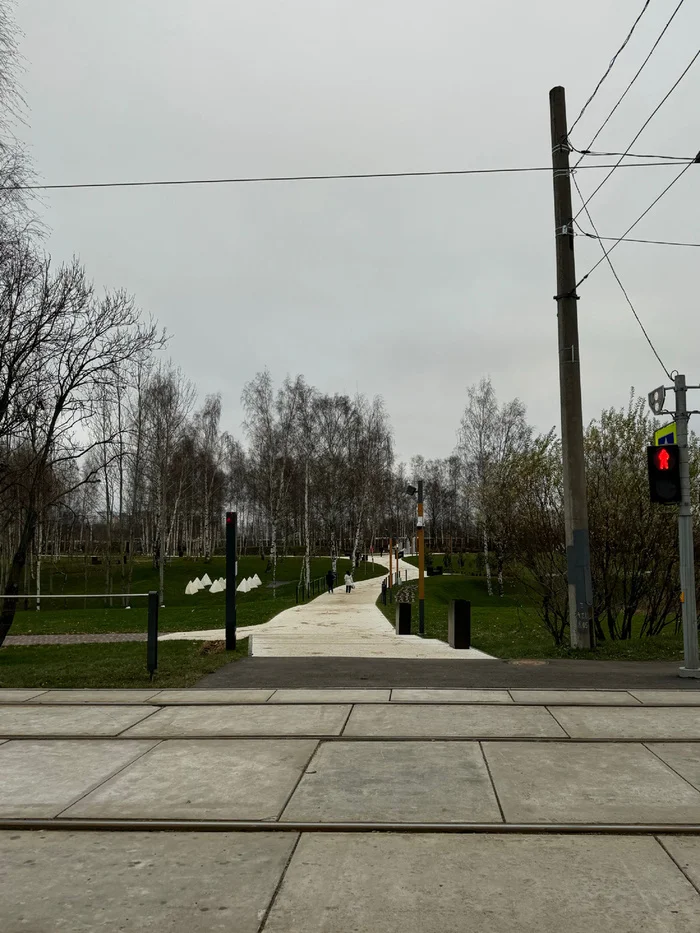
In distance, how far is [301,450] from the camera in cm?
5181

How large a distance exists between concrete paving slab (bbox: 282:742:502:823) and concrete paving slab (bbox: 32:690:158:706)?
127 inches

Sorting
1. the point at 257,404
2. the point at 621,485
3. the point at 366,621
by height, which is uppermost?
the point at 257,404

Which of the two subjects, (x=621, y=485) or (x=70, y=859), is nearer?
(x=70, y=859)

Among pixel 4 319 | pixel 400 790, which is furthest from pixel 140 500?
pixel 400 790

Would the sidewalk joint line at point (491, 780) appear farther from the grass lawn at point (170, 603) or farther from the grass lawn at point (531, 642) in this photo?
the grass lawn at point (170, 603)

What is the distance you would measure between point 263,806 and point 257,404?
51.8 metres

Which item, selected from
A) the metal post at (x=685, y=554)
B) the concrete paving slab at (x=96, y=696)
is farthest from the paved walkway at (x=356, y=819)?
the metal post at (x=685, y=554)

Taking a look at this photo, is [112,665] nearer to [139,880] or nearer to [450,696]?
[450,696]

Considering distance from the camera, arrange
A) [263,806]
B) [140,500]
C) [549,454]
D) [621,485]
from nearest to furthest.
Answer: [263,806], [621,485], [549,454], [140,500]

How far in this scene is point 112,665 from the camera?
38.8 feet

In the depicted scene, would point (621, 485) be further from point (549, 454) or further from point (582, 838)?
point (582, 838)

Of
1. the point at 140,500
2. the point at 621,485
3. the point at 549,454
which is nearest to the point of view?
the point at 621,485

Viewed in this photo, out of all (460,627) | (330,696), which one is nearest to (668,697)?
(330,696)

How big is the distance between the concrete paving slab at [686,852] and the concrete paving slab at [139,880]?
7.09ft
